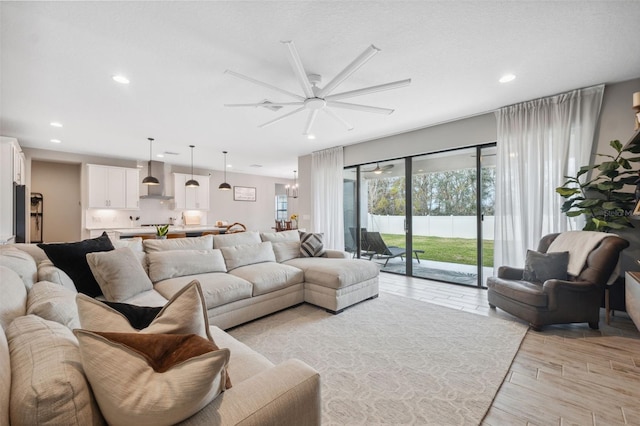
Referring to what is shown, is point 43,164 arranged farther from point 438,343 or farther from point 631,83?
point 631,83

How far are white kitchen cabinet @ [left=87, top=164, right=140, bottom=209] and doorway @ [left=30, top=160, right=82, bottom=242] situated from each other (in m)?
0.91

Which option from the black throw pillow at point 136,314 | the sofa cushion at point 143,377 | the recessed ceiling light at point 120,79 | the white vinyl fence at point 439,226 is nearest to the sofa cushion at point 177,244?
the recessed ceiling light at point 120,79

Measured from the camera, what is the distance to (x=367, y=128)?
475cm

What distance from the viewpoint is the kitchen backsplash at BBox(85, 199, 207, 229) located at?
Result: 6703 mm

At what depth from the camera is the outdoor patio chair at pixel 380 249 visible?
17.1 feet

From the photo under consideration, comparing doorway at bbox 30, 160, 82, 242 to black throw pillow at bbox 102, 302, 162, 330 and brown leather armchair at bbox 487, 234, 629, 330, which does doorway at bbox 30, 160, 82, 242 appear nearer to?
black throw pillow at bbox 102, 302, 162, 330

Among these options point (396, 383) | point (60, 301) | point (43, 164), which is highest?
point (43, 164)

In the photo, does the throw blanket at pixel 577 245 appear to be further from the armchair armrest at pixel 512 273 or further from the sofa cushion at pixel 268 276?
the sofa cushion at pixel 268 276

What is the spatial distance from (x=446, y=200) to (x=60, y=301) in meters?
4.82

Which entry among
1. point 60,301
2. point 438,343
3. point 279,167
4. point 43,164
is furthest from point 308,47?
point 43,164

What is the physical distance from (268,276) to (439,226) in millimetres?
3168

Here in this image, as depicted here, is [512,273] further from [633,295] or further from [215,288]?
[215,288]

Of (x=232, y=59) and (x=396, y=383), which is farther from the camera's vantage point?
(x=232, y=59)

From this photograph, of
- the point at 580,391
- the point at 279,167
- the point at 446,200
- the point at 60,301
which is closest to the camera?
the point at 60,301
